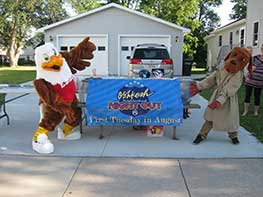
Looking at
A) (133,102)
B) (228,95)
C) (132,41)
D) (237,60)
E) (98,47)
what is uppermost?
(132,41)

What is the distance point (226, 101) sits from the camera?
5.92 meters

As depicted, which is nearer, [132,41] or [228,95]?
[228,95]

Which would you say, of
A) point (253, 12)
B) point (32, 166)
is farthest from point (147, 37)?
point (32, 166)

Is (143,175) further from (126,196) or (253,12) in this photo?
(253,12)

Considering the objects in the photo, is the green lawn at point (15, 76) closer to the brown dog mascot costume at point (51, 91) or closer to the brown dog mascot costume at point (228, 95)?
the brown dog mascot costume at point (51, 91)

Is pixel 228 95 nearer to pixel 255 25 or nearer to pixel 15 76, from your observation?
pixel 255 25

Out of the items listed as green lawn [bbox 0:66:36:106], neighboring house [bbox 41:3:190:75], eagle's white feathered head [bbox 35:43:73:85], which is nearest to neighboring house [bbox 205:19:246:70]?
neighboring house [bbox 41:3:190:75]

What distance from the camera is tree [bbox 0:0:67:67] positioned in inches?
1539

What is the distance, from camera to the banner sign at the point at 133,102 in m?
6.18

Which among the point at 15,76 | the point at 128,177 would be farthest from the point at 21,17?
the point at 128,177

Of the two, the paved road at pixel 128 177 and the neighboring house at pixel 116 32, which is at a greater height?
the neighboring house at pixel 116 32

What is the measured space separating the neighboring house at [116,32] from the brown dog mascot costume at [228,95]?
16492 millimetres

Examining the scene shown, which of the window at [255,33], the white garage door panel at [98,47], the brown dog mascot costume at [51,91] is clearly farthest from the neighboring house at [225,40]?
the brown dog mascot costume at [51,91]

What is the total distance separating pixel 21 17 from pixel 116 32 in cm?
2219
